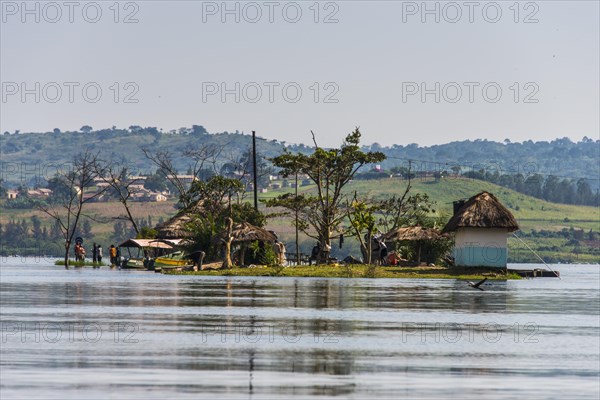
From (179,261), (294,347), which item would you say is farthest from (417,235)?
(294,347)

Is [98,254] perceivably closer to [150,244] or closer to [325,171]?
[150,244]

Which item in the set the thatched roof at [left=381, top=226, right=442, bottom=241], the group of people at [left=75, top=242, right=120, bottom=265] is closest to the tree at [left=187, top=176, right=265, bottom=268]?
the group of people at [left=75, top=242, right=120, bottom=265]

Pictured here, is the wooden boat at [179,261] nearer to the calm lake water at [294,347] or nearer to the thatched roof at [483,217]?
the thatched roof at [483,217]

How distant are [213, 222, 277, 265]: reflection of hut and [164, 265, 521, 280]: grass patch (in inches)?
142

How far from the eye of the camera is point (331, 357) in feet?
84.8

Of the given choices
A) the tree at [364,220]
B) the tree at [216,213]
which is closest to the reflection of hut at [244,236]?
the tree at [216,213]

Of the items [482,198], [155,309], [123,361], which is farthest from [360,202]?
[123,361]

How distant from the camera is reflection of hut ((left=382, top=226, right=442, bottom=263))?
83.3 m

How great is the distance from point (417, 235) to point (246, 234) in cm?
1066

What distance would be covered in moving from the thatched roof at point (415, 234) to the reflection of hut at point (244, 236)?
7.93 meters

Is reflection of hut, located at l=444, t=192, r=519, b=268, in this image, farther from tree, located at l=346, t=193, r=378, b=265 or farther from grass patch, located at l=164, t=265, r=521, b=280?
tree, located at l=346, t=193, r=378, b=265

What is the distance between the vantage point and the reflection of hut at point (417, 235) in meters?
83.3

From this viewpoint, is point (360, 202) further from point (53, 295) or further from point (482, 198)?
point (53, 295)

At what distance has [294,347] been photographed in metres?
27.7
